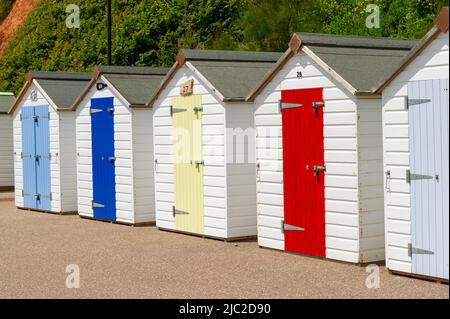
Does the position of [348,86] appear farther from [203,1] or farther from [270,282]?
[203,1]

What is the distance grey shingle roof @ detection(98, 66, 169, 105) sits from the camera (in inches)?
565

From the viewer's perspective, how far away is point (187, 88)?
1276 cm

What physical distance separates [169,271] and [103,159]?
19.0 feet

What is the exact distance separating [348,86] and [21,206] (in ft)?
35.0

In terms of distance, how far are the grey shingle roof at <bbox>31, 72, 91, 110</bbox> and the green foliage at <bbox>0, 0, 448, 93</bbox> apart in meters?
6.14

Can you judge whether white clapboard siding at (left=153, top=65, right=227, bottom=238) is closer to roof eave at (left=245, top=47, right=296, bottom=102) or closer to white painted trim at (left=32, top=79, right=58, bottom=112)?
roof eave at (left=245, top=47, right=296, bottom=102)

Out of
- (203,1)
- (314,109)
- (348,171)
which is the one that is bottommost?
(348,171)

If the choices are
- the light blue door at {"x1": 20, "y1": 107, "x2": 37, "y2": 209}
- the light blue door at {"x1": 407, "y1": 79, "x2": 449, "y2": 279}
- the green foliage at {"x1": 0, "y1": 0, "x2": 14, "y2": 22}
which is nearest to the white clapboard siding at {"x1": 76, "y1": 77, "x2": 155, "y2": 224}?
the light blue door at {"x1": 20, "y1": 107, "x2": 37, "y2": 209}

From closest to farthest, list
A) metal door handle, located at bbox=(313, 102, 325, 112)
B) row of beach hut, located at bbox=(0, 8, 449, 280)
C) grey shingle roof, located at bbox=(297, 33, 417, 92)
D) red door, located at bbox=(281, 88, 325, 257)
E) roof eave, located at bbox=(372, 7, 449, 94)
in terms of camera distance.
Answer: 1. roof eave, located at bbox=(372, 7, 449, 94)
2. row of beach hut, located at bbox=(0, 8, 449, 280)
3. grey shingle roof, located at bbox=(297, 33, 417, 92)
4. metal door handle, located at bbox=(313, 102, 325, 112)
5. red door, located at bbox=(281, 88, 325, 257)

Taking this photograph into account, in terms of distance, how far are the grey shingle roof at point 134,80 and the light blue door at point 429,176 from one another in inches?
260

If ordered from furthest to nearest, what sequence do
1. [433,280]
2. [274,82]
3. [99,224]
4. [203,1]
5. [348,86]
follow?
1. [203,1]
2. [99,224]
3. [274,82]
4. [348,86]
5. [433,280]

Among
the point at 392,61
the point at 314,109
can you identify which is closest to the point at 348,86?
the point at 314,109

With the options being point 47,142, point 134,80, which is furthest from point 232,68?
point 47,142

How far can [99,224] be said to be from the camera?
1482 centimetres
